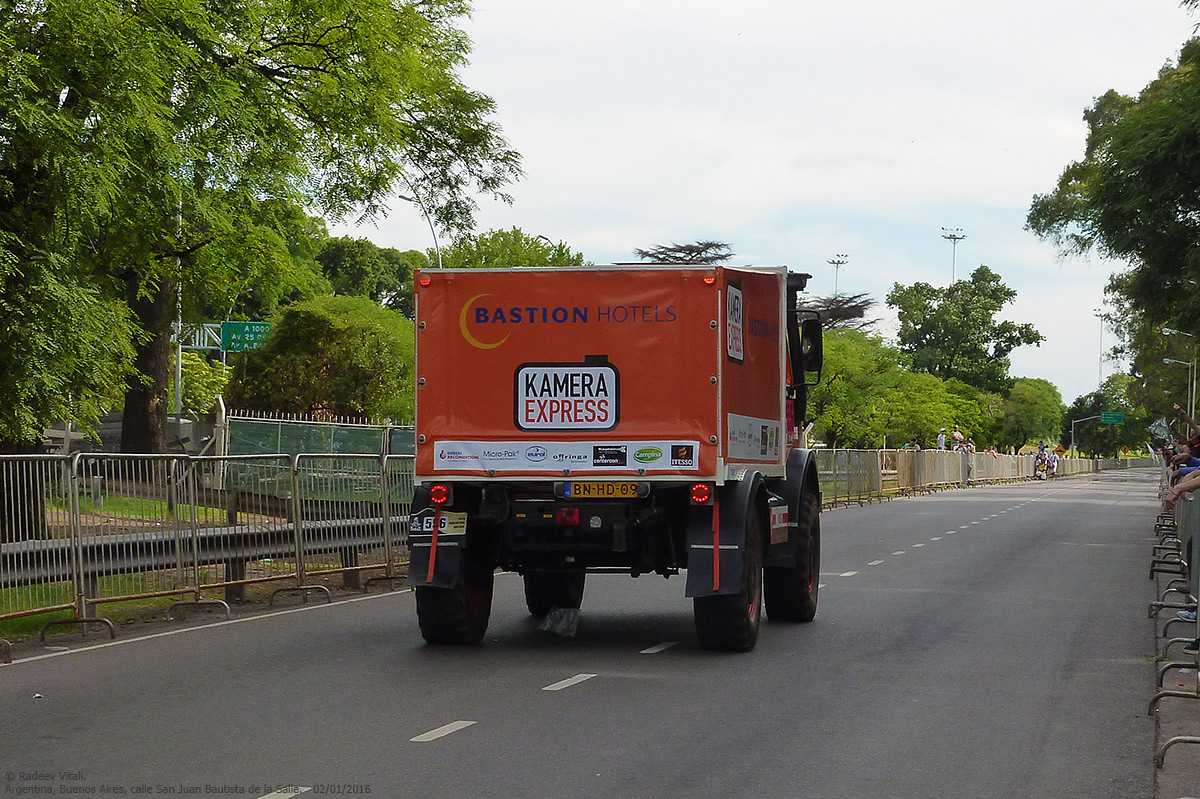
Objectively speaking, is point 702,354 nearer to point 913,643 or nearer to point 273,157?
point 913,643

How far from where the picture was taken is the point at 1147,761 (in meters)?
7.90

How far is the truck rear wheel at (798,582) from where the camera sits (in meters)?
13.4

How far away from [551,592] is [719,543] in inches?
124

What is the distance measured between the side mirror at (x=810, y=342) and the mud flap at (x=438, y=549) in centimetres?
392

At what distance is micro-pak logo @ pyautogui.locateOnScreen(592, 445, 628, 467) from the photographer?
11180 millimetres

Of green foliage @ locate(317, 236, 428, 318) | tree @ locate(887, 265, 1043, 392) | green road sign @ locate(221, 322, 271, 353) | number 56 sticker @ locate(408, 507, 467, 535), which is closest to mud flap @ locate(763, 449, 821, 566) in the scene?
number 56 sticker @ locate(408, 507, 467, 535)

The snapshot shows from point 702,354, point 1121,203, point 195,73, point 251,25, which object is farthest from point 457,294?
point 1121,203

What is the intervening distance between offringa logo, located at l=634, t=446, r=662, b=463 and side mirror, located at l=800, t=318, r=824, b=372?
120 inches

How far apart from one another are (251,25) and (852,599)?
35.4ft

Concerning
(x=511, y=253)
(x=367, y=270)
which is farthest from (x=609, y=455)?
(x=367, y=270)

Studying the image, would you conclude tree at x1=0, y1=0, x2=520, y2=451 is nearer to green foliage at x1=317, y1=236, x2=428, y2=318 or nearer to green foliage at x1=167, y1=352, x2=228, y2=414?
green foliage at x1=167, y1=352, x2=228, y2=414

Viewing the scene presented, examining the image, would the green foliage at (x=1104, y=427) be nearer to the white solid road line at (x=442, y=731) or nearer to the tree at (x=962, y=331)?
the tree at (x=962, y=331)

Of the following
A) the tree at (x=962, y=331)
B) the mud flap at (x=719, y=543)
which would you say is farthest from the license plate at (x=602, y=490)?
the tree at (x=962, y=331)

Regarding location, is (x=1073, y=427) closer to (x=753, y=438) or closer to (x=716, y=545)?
(x=753, y=438)
